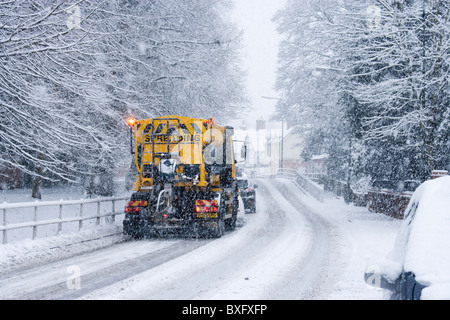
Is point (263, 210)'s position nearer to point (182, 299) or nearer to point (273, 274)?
point (273, 274)

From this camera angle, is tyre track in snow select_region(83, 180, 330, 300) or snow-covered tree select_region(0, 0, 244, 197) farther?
snow-covered tree select_region(0, 0, 244, 197)

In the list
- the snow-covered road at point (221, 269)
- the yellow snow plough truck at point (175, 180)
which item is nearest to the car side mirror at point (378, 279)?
the snow-covered road at point (221, 269)

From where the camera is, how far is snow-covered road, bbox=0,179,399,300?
24.7ft

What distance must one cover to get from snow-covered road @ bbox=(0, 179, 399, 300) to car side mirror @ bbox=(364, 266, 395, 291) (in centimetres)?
287

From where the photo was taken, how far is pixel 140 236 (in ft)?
48.5

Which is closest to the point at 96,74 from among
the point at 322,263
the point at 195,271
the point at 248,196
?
the point at 195,271

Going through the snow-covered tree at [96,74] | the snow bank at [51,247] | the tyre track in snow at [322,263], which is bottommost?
the tyre track in snow at [322,263]

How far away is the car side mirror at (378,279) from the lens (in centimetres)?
435

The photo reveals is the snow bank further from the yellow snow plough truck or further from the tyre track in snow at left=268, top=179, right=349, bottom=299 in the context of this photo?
the tyre track in snow at left=268, top=179, right=349, bottom=299

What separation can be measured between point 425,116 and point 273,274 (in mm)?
9785

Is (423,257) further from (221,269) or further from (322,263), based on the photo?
(322,263)

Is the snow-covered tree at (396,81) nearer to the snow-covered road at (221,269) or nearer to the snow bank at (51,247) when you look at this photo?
the snow-covered road at (221,269)

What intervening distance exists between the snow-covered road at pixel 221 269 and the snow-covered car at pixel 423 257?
2823mm

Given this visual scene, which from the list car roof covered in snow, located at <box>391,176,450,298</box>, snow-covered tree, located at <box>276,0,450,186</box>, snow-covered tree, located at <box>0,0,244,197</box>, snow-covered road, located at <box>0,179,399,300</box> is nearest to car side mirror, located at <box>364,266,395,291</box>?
car roof covered in snow, located at <box>391,176,450,298</box>
